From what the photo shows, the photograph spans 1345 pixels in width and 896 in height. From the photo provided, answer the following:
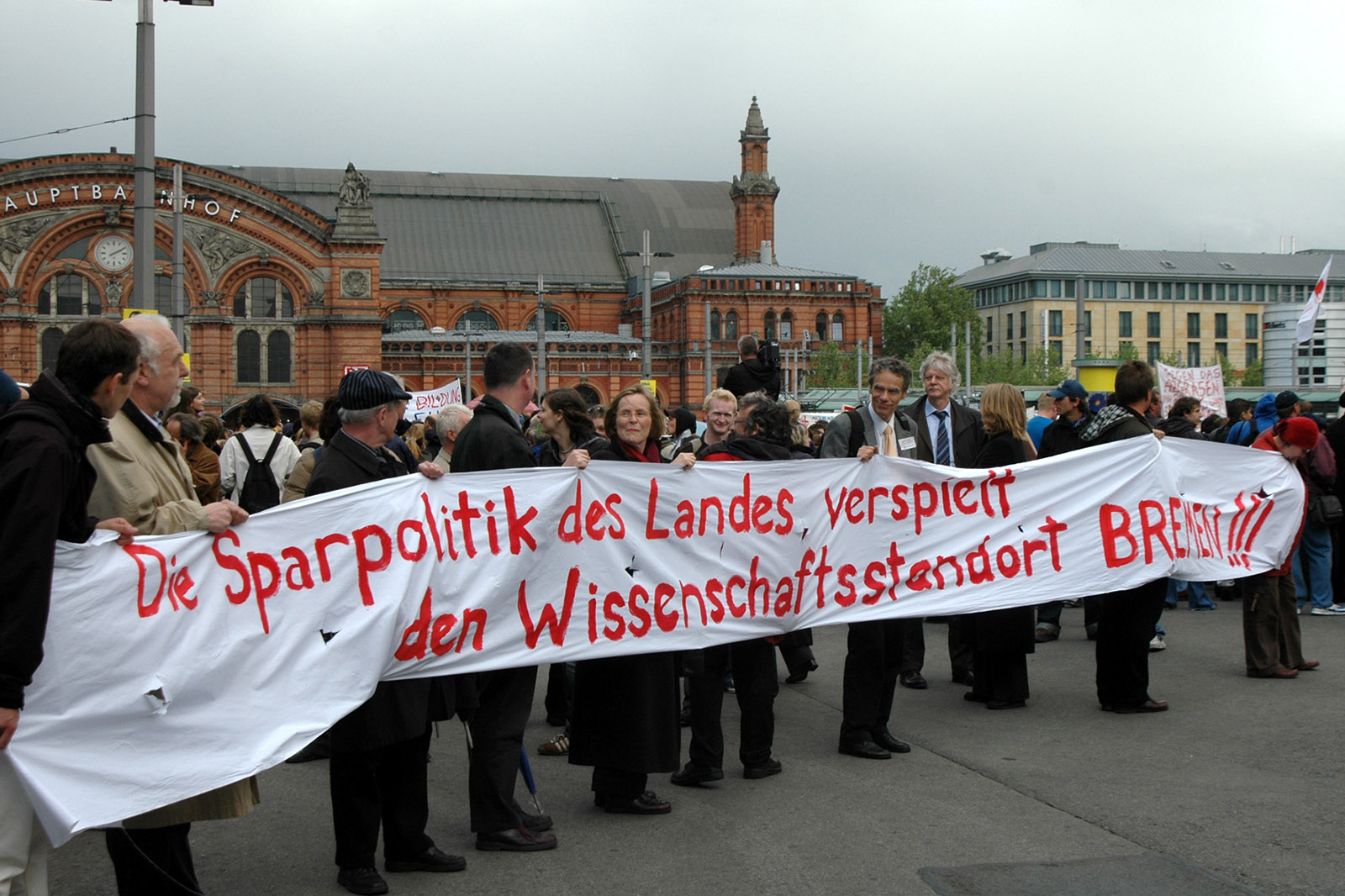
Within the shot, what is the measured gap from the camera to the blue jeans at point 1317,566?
38.7 ft

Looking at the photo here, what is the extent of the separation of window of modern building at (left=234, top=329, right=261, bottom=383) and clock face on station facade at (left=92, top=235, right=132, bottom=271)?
6.56 m

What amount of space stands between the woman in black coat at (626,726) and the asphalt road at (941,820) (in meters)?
0.14

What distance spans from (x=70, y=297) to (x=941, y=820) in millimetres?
65482

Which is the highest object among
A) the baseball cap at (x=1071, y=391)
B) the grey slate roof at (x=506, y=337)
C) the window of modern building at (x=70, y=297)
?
the window of modern building at (x=70, y=297)

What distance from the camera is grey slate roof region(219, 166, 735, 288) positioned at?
274ft

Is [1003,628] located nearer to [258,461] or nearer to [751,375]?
[751,375]

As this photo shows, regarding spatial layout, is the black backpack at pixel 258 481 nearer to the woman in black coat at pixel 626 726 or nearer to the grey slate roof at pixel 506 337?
the woman in black coat at pixel 626 726

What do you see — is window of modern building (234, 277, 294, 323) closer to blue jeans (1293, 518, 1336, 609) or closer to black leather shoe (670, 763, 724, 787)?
blue jeans (1293, 518, 1336, 609)

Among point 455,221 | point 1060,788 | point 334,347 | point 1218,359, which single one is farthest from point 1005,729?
point 1218,359

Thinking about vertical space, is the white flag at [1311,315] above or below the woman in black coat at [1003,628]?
above

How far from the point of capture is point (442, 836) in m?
5.73

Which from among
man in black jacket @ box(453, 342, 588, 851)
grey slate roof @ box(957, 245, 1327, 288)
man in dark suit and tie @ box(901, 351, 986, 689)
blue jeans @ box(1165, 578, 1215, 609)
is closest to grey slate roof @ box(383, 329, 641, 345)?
grey slate roof @ box(957, 245, 1327, 288)

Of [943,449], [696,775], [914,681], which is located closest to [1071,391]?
[943,449]

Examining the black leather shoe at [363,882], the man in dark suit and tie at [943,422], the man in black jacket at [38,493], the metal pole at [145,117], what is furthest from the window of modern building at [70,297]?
the man in black jacket at [38,493]
